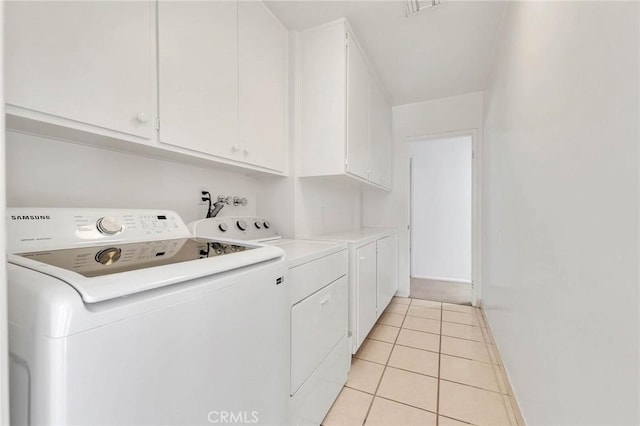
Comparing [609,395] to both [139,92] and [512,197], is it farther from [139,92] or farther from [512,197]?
[139,92]

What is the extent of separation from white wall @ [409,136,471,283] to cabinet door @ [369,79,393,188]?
3.53 feet

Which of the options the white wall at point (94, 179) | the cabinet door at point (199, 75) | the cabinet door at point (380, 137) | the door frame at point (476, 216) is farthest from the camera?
the door frame at point (476, 216)

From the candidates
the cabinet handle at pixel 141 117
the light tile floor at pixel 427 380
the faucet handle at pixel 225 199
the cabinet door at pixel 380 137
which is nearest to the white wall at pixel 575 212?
the light tile floor at pixel 427 380

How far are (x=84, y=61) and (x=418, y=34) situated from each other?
206cm

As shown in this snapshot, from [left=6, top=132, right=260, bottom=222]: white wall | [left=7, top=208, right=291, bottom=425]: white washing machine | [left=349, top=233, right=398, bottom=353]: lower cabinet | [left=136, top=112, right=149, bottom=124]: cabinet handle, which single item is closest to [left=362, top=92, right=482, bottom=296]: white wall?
[left=349, top=233, right=398, bottom=353]: lower cabinet

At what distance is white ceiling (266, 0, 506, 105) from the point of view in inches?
66.7

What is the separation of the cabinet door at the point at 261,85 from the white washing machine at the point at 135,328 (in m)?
0.82

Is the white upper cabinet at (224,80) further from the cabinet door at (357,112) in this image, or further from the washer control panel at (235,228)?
the cabinet door at (357,112)

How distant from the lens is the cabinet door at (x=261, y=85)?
1.48 meters

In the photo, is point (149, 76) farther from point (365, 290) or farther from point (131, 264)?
point (365, 290)

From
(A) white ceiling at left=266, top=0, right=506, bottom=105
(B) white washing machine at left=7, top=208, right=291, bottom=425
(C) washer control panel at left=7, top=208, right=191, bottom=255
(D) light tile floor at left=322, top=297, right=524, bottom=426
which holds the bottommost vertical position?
(D) light tile floor at left=322, top=297, right=524, bottom=426

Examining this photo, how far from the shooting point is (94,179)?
3.68ft

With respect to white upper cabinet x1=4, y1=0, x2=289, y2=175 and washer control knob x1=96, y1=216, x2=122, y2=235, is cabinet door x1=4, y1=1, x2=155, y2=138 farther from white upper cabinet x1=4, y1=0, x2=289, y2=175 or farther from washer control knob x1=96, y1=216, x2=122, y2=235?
washer control knob x1=96, y1=216, x2=122, y2=235

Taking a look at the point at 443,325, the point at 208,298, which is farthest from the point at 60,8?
the point at 443,325
